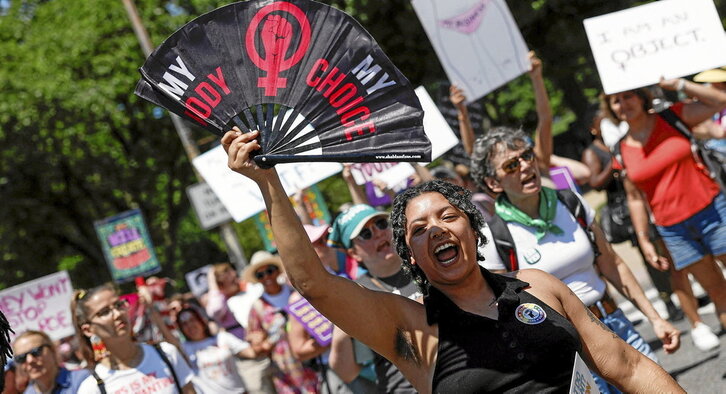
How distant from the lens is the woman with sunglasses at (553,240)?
169 inches

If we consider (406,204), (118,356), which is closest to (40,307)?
(118,356)

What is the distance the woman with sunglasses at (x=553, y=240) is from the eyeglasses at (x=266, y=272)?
3.21 metres

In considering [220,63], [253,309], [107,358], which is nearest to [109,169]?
[253,309]

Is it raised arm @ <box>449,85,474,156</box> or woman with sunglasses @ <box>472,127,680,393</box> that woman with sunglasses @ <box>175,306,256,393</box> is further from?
woman with sunglasses @ <box>472,127,680,393</box>

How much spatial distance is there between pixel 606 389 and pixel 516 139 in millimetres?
1237

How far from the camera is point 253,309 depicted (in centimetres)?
737

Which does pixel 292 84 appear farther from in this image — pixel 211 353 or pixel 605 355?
pixel 211 353

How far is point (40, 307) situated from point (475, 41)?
183 inches

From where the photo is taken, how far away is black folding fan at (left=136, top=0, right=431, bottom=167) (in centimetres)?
286

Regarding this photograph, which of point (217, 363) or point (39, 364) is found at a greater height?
point (39, 364)

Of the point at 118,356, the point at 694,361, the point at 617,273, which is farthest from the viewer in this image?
the point at 694,361

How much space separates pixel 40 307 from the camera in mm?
8805

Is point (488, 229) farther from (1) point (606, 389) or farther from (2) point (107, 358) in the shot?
(2) point (107, 358)

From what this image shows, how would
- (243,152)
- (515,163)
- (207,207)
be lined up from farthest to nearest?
(207,207), (515,163), (243,152)
